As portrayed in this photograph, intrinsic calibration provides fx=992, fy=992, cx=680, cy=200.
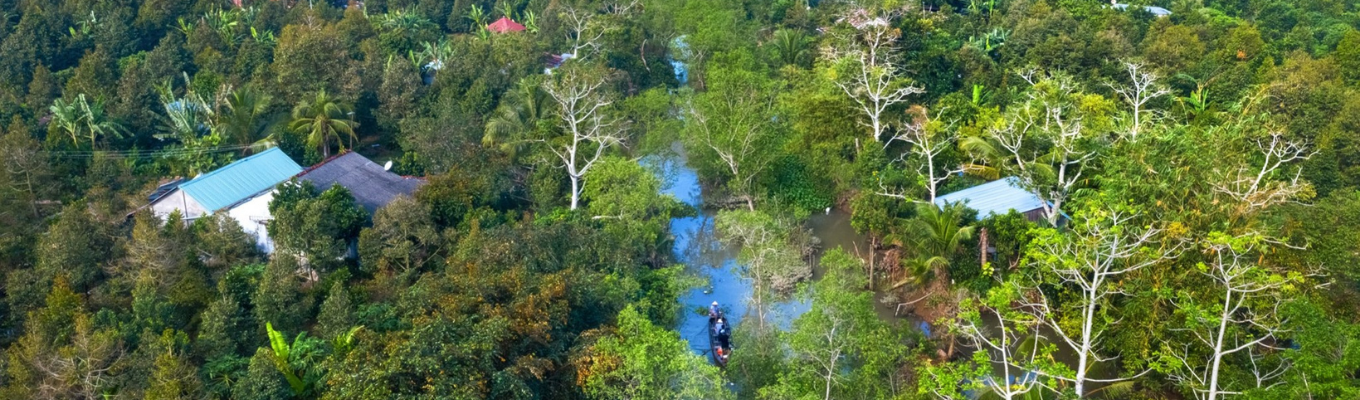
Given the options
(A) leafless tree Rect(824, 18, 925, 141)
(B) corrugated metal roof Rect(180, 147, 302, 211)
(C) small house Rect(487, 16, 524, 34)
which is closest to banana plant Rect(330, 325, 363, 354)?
(B) corrugated metal roof Rect(180, 147, 302, 211)

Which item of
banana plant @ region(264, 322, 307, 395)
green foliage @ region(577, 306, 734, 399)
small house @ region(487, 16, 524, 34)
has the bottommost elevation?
small house @ region(487, 16, 524, 34)

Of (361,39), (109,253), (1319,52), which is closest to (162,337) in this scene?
(109,253)

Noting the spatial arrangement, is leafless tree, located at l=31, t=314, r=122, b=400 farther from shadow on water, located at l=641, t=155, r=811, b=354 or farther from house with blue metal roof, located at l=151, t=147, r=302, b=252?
shadow on water, located at l=641, t=155, r=811, b=354

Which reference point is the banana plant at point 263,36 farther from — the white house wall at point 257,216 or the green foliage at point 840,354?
the green foliage at point 840,354

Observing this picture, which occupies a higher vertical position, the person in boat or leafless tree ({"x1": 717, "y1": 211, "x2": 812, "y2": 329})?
leafless tree ({"x1": 717, "y1": 211, "x2": 812, "y2": 329})

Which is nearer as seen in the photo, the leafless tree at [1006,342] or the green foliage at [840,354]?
the leafless tree at [1006,342]

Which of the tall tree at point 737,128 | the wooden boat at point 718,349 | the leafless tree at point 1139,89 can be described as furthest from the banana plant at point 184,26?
the leafless tree at point 1139,89
